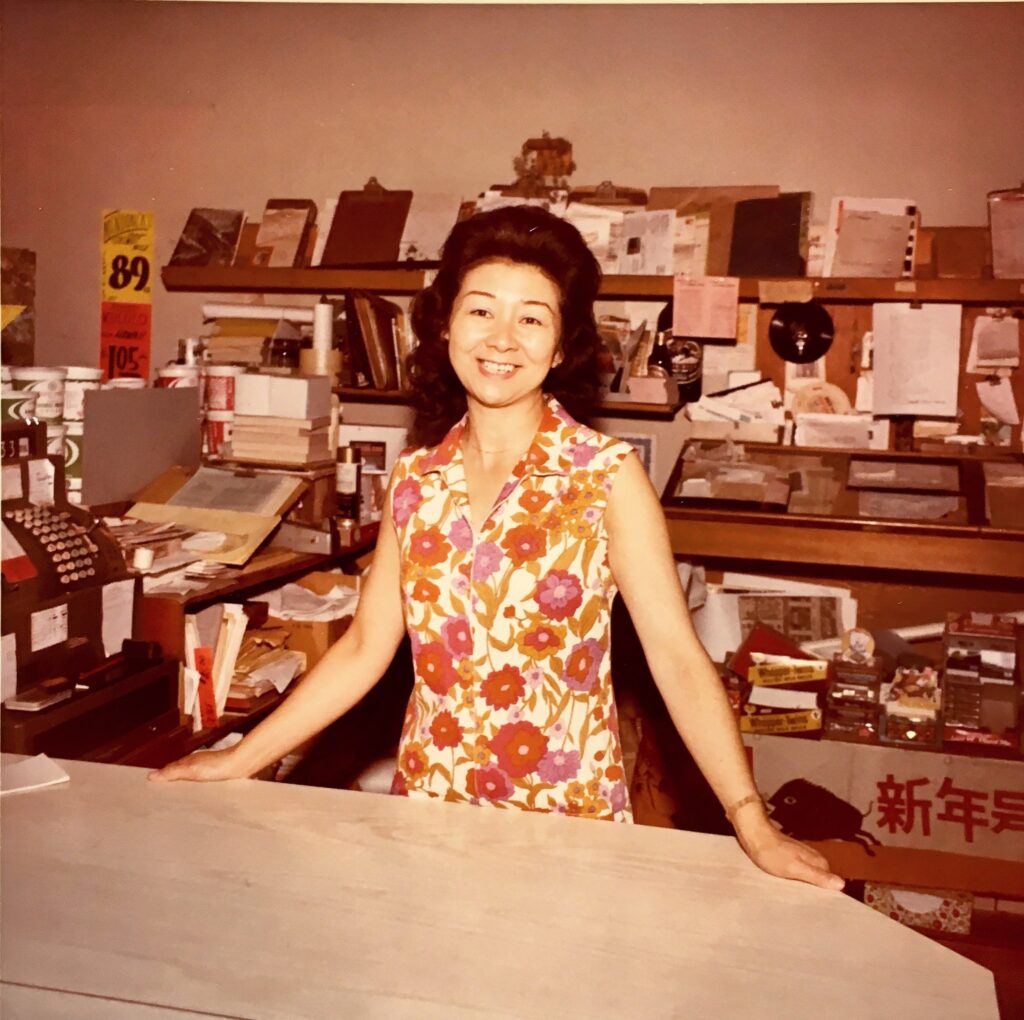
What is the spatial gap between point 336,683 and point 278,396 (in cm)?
153

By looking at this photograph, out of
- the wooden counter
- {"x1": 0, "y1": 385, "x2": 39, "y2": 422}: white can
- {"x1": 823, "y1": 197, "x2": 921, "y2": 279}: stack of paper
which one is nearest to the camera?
the wooden counter

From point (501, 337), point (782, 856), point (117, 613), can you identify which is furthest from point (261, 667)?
point (782, 856)

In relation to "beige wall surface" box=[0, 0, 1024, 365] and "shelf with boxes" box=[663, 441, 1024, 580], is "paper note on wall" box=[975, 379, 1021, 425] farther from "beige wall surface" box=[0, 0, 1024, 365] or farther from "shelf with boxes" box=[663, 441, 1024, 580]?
"beige wall surface" box=[0, 0, 1024, 365]

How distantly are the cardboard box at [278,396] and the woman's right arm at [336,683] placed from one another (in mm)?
1330

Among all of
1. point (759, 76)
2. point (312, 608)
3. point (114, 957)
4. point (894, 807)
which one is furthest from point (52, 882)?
point (759, 76)

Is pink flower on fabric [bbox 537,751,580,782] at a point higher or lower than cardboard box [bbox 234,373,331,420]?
lower

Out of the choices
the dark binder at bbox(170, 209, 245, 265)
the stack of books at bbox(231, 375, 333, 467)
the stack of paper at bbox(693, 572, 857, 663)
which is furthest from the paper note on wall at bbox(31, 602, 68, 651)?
the stack of paper at bbox(693, 572, 857, 663)

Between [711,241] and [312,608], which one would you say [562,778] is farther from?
[711,241]

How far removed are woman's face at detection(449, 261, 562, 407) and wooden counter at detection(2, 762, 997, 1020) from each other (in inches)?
24.2

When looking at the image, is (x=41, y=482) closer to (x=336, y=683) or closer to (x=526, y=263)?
(x=336, y=683)

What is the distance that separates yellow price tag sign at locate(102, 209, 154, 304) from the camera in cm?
349

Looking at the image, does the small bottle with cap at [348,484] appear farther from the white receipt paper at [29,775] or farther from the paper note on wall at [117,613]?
the white receipt paper at [29,775]

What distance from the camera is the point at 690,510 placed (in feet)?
8.65

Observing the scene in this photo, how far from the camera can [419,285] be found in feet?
Result: 9.96
